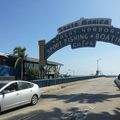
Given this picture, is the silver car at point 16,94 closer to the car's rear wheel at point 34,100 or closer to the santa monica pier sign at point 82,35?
the car's rear wheel at point 34,100

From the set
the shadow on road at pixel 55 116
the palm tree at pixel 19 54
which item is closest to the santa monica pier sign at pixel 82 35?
the palm tree at pixel 19 54

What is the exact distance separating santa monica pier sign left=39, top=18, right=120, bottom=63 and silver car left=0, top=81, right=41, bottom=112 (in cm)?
1514

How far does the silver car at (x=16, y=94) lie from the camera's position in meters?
14.3

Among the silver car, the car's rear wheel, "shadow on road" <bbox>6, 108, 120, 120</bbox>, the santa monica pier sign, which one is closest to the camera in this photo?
"shadow on road" <bbox>6, 108, 120, 120</bbox>

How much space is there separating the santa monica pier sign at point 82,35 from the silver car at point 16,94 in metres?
15.1

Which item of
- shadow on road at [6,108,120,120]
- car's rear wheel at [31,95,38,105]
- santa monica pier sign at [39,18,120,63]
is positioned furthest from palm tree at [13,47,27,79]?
shadow on road at [6,108,120,120]

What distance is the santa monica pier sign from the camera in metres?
30.8

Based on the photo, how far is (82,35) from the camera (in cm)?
3225

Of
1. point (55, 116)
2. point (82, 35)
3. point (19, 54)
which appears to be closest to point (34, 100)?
point (55, 116)

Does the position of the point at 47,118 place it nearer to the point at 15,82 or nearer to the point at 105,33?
the point at 15,82

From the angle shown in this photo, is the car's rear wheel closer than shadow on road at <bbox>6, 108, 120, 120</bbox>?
No

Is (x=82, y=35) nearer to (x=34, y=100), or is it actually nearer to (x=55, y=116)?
(x=34, y=100)

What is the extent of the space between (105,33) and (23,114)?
18.9 m

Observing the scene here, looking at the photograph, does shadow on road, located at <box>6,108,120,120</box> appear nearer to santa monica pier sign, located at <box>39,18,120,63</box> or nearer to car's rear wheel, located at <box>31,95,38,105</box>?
car's rear wheel, located at <box>31,95,38,105</box>
